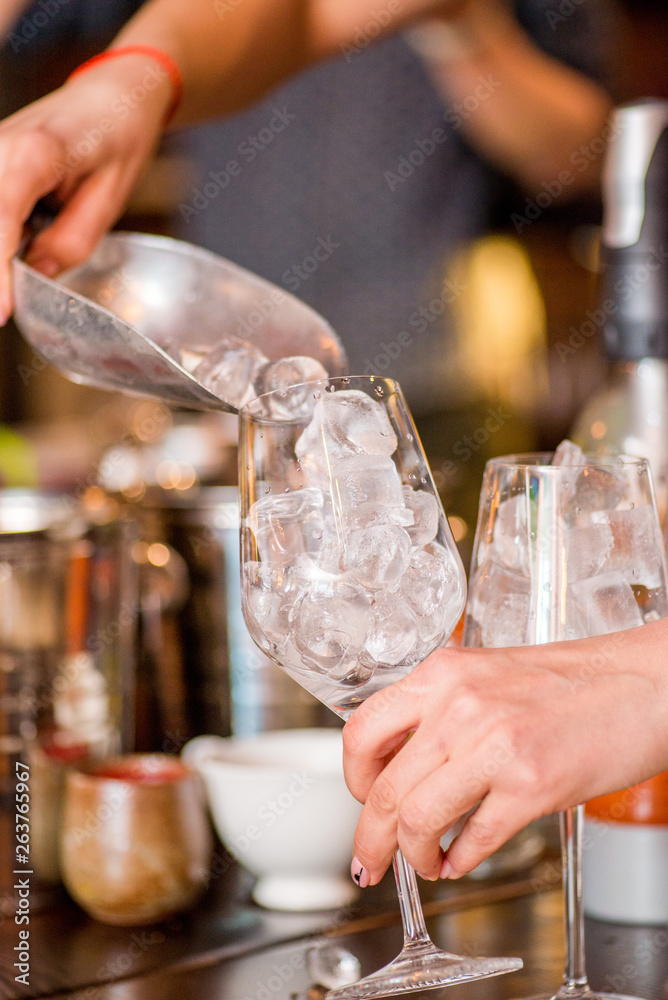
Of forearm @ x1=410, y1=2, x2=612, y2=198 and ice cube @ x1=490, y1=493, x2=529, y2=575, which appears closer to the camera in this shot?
ice cube @ x1=490, y1=493, x2=529, y2=575

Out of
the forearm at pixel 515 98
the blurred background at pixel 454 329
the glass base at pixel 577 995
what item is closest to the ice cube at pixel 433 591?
the glass base at pixel 577 995

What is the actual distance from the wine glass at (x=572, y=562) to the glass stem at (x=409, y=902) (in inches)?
3.3

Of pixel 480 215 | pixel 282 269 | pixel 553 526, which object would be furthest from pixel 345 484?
pixel 480 215

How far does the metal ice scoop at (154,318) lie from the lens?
0.66 m

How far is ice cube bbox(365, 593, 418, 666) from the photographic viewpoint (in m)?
0.55

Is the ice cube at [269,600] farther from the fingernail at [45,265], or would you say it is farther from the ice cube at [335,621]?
the fingernail at [45,265]

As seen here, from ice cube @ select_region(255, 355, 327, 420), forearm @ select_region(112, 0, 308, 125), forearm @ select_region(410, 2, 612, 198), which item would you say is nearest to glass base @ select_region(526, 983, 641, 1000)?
ice cube @ select_region(255, 355, 327, 420)

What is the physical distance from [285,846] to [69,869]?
0.54 feet

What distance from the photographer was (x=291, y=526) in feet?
1.80

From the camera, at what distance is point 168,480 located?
130cm

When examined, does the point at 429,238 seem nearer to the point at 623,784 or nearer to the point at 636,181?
the point at 636,181

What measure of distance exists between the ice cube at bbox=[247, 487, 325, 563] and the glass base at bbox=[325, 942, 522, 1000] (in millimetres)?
229

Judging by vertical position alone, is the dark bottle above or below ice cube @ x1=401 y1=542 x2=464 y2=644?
above

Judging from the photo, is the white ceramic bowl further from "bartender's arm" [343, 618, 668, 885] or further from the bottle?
the bottle
